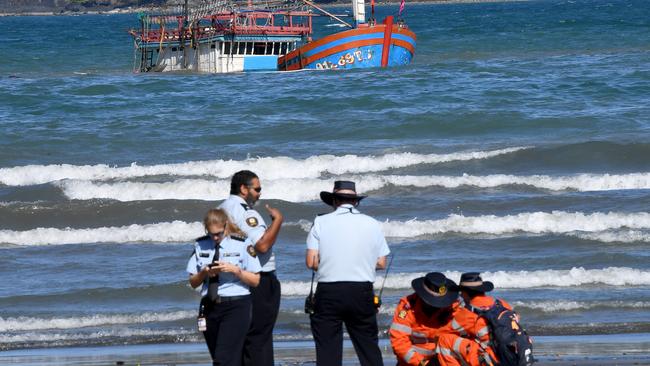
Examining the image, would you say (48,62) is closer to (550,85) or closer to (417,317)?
(550,85)

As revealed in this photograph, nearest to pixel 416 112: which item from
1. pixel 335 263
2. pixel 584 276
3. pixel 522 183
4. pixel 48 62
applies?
pixel 522 183

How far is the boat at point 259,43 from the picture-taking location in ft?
138

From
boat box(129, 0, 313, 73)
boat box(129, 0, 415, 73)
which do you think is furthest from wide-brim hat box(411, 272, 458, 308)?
boat box(129, 0, 313, 73)

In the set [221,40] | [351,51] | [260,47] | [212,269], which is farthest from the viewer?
[260,47]

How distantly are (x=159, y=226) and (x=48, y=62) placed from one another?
4511 centimetres

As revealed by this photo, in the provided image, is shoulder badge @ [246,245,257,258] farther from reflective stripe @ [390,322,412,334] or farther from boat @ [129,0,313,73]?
boat @ [129,0,313,73]

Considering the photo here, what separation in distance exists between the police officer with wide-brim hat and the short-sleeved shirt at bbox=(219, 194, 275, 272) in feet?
1.11

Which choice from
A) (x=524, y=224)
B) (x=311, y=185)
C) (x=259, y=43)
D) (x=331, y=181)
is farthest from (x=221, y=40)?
(x=524, y=224)

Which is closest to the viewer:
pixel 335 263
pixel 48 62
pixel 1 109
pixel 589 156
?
pixel 335 263

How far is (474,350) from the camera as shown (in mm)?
6812

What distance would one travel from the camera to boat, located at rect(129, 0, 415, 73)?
1652 inches

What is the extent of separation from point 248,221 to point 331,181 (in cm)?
1211

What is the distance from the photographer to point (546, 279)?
12445mm

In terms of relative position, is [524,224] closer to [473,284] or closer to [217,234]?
[473,284]
